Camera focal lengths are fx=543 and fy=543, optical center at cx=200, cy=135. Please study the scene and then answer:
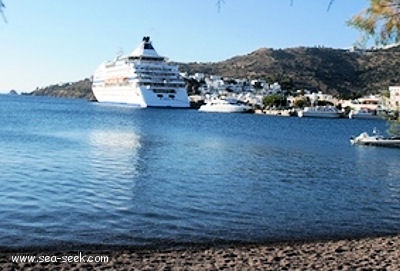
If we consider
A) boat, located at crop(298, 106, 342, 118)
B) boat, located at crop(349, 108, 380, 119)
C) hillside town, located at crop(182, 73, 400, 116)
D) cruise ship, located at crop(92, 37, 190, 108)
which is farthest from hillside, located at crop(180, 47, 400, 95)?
cruise ship, located at crop(92, 37, 190, 108)

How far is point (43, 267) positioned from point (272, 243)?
4.48 meters

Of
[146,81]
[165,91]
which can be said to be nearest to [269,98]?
[165,91]

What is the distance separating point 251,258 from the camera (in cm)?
877

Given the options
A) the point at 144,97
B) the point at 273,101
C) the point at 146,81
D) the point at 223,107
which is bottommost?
the point at 223,107

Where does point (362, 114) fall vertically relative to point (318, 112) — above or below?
below

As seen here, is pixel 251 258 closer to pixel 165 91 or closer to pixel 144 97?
pixel 144 97

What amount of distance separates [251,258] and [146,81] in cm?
8891

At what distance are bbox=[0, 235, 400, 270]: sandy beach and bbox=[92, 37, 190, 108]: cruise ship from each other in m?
85.7

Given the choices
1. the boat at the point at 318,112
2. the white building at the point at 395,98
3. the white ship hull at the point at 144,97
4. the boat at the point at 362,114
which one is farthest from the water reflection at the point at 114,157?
the boat at the point at 362,114

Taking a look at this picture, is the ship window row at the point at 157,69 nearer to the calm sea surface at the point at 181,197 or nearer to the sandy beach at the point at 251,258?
the calm sea surface at the point at 181,197

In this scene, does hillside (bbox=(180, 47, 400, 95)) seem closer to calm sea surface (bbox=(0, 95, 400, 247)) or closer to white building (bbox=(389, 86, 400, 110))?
calm sea surface (bbox=(0, 95, 400, 247))

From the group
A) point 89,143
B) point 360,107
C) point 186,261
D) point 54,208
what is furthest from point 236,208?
point 360,107

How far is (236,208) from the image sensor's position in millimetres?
13750

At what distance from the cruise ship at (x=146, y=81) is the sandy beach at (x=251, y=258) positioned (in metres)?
85.7
